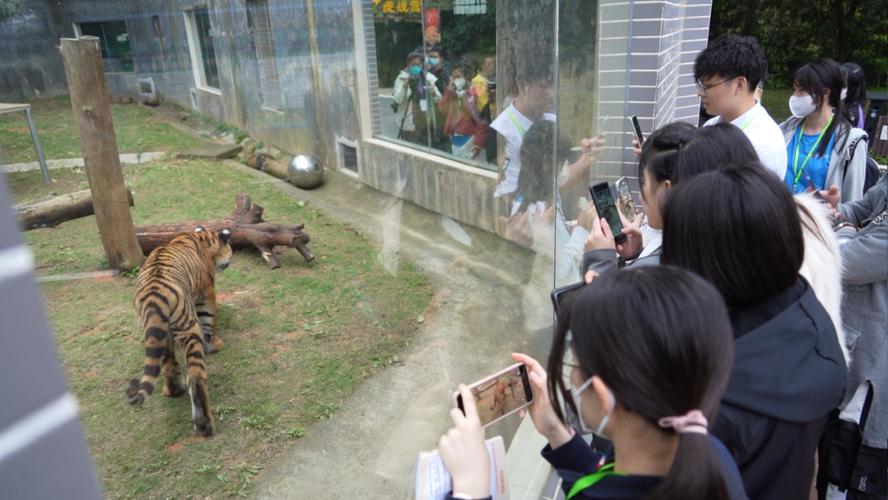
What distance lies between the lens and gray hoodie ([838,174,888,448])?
175cm

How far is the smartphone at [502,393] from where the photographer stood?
123 cm

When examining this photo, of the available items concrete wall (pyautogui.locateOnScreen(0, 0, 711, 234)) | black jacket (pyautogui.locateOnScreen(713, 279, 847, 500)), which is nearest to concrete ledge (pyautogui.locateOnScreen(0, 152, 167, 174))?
concrete wall (pyautogui.locateOnScreen(0, 0, 711, 234))

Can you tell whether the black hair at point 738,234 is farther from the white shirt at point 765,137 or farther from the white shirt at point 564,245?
the white shirt at point 564,245

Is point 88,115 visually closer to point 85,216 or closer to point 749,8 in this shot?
point 85,216

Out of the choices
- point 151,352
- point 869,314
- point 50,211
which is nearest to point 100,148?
point 50,211

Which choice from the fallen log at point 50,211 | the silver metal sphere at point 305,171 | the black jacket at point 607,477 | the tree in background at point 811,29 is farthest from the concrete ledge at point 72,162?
the tree in background at point 811,29

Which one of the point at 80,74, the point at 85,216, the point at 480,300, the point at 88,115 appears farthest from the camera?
the point at 480,300

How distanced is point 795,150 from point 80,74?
11.4ft

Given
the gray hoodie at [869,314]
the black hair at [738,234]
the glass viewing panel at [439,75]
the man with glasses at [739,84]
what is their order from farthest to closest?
the glass viewing panel at [439,75]
the man with glasses at [739,84]
the gray hoodie at [869,314]
the black hair at [738,234]

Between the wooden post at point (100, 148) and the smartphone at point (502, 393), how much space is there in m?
2.27

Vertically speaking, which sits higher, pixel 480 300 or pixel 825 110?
pixel 825 110

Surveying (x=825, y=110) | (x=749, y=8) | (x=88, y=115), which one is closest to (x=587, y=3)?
(x=825, y=110)

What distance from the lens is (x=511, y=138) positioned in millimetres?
3287

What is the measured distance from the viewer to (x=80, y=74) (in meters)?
2.51
